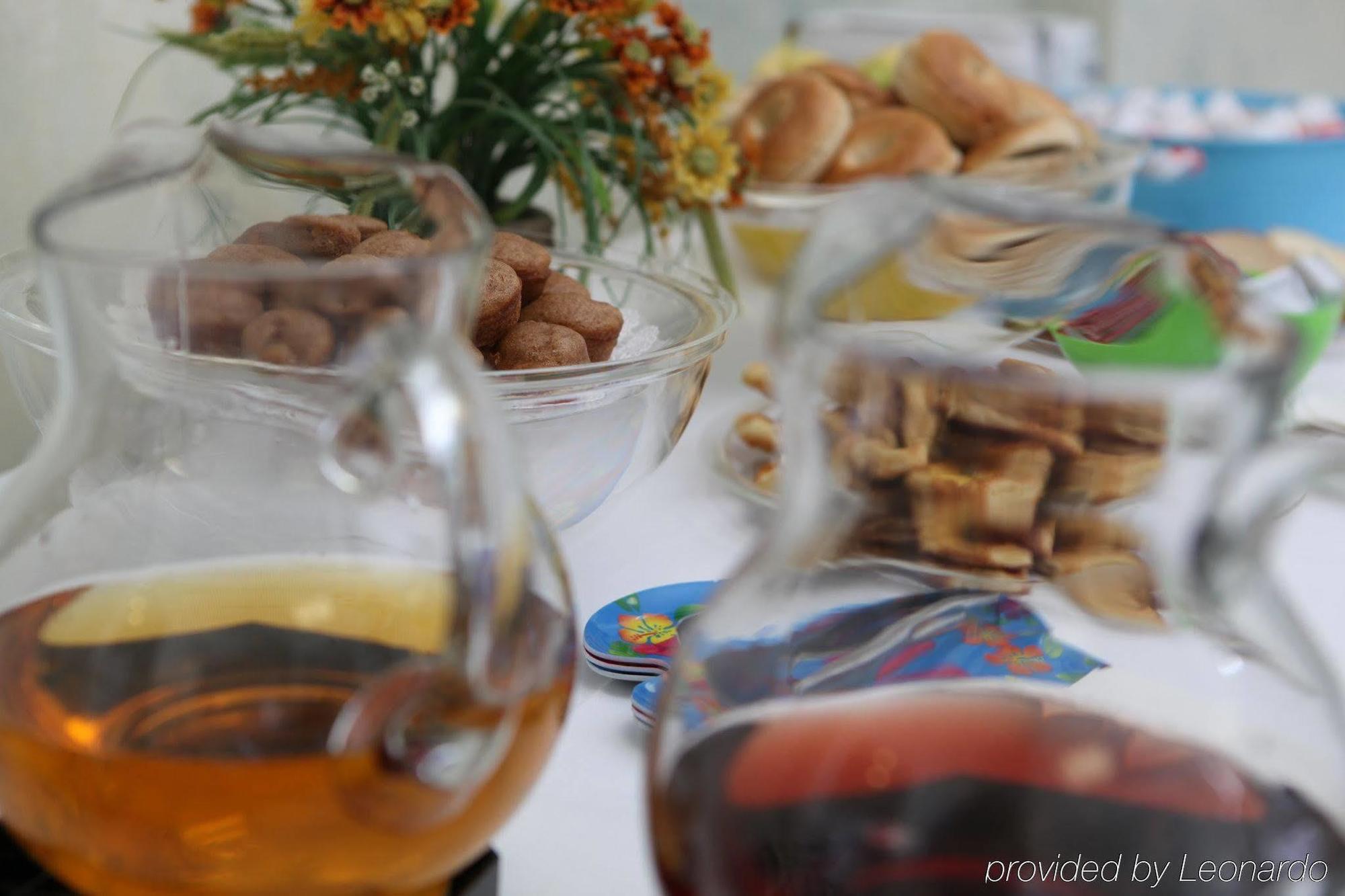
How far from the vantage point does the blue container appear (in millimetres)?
981

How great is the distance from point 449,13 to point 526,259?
6.6 inches

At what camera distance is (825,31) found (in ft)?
4.63

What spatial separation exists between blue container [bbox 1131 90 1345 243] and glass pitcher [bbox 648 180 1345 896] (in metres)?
0.79

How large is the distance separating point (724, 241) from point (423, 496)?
77 cm

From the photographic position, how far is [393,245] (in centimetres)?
33

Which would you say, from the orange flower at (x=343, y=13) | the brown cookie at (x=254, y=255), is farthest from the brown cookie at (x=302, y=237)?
the orange flower at (x=343, y=13)

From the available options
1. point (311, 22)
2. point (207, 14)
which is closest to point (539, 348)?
point (311, 22)

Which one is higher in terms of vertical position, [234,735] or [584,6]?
[584,6]

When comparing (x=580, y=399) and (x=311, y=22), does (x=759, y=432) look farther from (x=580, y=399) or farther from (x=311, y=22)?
(x=311, y=22)

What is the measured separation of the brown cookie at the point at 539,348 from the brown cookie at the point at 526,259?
0.02 m

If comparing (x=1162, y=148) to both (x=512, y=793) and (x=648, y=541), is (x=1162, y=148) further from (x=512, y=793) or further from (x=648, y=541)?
(x=512, y=793)

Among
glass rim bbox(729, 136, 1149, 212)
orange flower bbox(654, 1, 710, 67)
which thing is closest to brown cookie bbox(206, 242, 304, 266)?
orange flower bbox(654, 1, 710, 67)

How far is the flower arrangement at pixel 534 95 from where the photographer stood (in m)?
0.64

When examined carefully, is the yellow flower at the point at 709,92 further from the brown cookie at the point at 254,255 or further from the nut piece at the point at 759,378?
the brown cookie at the point at 254,255
